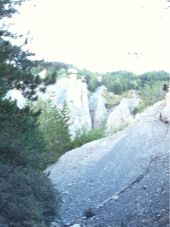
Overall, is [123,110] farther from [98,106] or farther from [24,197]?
[24,197]

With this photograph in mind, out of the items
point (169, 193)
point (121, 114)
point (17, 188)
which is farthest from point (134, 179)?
point (121, 114)

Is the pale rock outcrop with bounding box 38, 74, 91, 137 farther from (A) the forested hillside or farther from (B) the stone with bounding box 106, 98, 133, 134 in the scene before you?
(A) the forested hillside

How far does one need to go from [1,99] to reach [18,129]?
4.49ft

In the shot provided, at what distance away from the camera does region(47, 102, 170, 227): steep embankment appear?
52.8ft

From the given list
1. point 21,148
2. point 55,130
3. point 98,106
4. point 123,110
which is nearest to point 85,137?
point 55,130

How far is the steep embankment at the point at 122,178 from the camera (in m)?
16.1

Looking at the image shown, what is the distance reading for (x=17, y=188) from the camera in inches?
430

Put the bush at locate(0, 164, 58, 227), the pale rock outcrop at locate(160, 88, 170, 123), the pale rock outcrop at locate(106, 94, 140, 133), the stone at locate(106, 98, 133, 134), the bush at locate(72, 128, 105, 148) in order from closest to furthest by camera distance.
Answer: the bush at locate(0, 164, 58, 227) < the pale rock outcrop at locate(160, 88, 170, 123) < the bush at locate(72, 128, 105, 148) < the stone at locate(106, 98, 133, 134) < the pale rock outcrop at locate(106, 94, 140, 133)

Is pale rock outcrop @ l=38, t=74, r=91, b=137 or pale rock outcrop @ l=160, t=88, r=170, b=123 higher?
pale rock outcrop @ l=160, t=88, r=170, b=123

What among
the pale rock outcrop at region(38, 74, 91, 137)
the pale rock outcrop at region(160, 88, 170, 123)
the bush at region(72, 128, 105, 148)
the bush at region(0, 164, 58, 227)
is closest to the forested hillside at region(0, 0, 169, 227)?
the bush at region(0, 164, 58, 227)

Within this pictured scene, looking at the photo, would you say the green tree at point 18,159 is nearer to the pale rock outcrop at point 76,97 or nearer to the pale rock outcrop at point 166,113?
the pale rock outcrop at point 166,113

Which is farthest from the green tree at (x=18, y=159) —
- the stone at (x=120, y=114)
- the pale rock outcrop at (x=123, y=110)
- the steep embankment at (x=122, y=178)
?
the pale rock outcrop at (x=123, y=110)

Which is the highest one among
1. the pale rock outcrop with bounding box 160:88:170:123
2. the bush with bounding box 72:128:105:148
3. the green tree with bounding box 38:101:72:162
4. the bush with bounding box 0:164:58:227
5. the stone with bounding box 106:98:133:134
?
the bush with bounding box 0:164:58:227

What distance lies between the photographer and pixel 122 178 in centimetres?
2367
